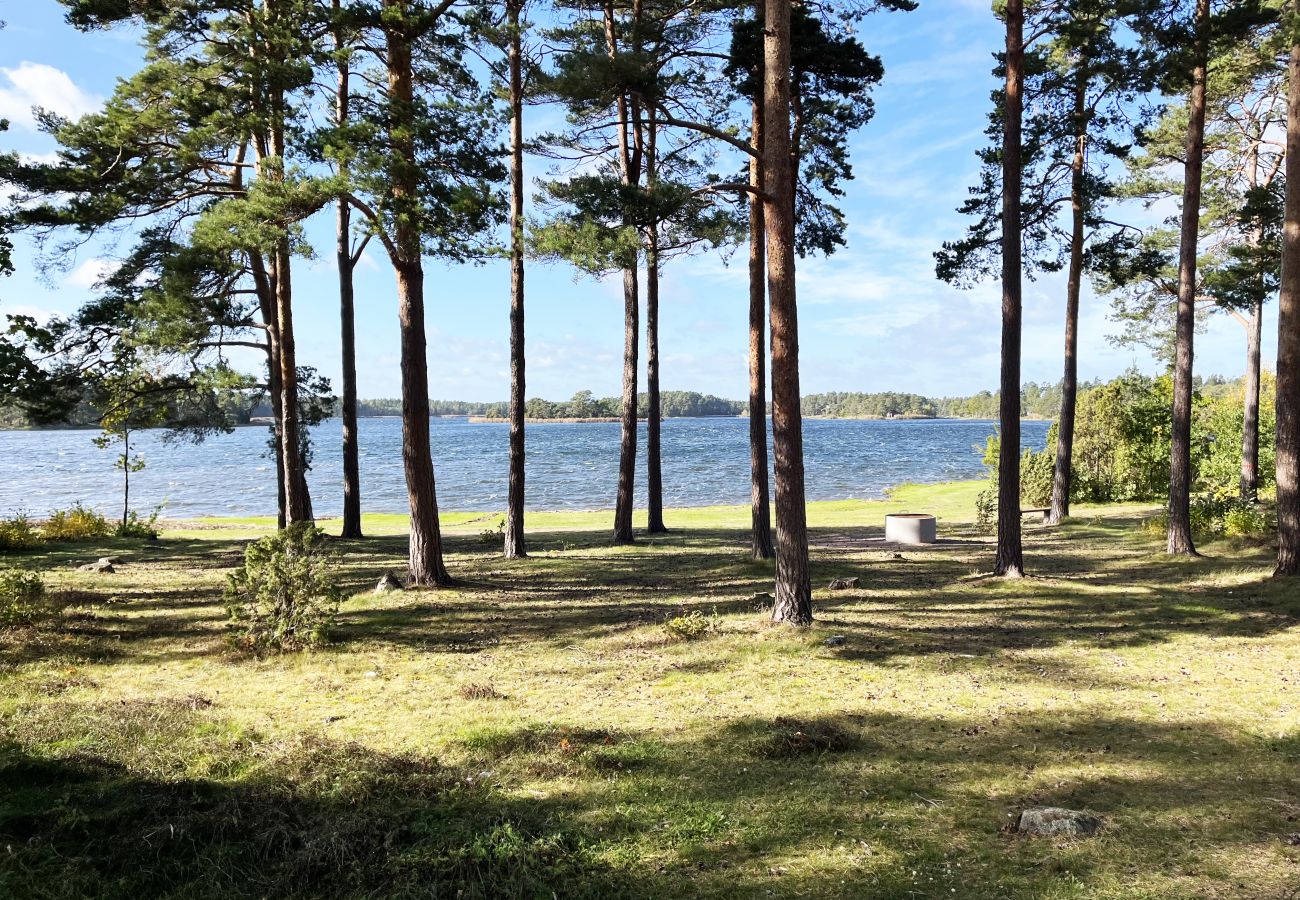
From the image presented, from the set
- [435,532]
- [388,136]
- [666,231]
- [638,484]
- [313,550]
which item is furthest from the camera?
[638,484]

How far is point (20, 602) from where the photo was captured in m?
8.63

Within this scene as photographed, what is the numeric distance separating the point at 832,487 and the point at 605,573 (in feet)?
93.6

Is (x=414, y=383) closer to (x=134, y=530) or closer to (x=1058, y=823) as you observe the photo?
(x=1058, y=823)

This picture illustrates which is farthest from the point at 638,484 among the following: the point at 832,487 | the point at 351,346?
the point at 351,346

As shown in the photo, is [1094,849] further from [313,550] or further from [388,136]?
[388,136]

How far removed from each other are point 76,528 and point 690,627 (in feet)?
54.5

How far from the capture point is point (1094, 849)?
13.0 feet

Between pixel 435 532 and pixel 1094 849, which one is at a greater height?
pixel 435 532

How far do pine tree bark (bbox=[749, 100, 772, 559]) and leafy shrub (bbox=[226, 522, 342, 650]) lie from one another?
6.75 metres

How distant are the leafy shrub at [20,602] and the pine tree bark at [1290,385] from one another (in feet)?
50.6

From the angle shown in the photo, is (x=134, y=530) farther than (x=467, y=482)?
No

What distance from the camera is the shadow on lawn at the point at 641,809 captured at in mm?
3689

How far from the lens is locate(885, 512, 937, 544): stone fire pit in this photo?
15648 millimetres

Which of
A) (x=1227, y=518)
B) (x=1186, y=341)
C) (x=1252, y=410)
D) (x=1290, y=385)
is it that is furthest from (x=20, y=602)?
(x=1252, y=410)
